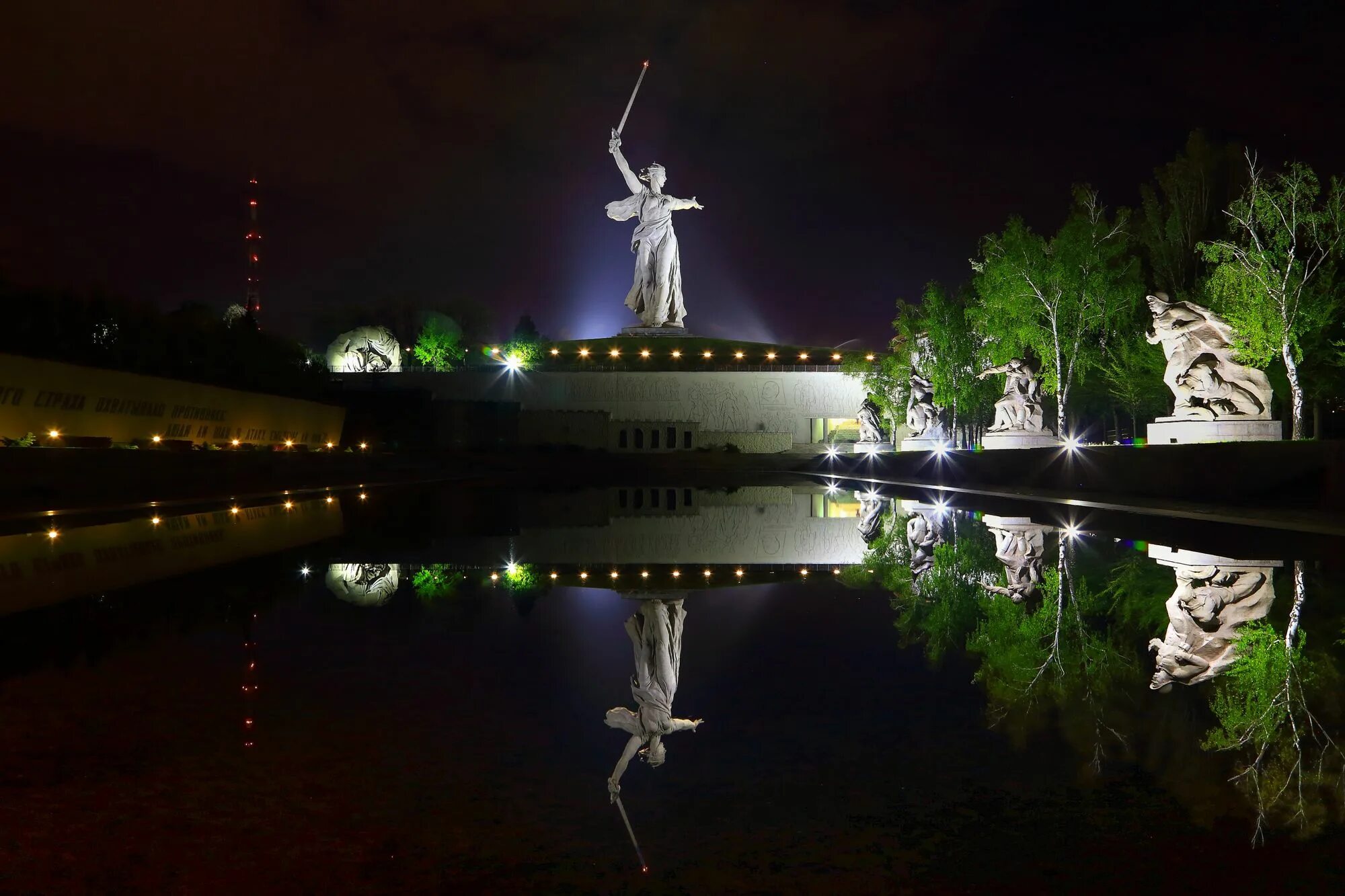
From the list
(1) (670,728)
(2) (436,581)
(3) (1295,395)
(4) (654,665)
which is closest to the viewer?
(1) (670,728)

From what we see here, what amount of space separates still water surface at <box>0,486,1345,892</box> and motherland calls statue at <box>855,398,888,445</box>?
120 feet

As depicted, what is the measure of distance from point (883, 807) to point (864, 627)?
4.07 meters

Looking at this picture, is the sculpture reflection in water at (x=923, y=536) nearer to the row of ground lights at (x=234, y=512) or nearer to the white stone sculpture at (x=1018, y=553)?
the white stone sculpture at (x=1018, y=553)

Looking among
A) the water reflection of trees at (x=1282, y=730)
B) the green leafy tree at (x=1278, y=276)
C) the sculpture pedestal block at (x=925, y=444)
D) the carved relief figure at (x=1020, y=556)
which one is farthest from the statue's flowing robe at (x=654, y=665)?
the sculpture pedestal block at (x=925, y=444)

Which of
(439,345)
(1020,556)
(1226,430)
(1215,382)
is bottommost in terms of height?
(1020,556)

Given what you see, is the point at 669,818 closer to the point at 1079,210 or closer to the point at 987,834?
the point at 987,834

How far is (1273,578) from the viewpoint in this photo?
384 inches

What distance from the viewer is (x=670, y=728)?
5.00m

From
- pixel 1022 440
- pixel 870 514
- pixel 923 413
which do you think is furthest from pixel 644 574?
pixel 923 413

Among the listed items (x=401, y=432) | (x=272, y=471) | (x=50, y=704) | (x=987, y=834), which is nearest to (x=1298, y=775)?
(x=987, y=834)

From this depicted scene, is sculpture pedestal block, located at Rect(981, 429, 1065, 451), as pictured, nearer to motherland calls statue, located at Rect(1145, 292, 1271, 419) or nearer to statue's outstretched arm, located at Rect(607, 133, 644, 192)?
motherland calls statue, located at Rect(1145, 292, 1271, 419)

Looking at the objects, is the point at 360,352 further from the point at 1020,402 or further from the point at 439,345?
the point at 1020,402

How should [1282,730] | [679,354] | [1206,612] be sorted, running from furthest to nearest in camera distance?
1. [679,354]
2. [1206,612]
3. [1282,730]

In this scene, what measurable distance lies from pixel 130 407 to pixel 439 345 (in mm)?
43912
